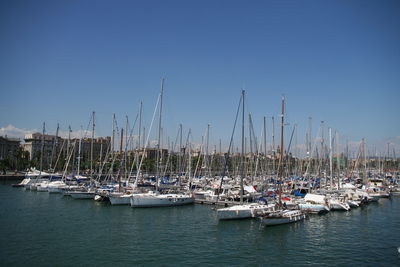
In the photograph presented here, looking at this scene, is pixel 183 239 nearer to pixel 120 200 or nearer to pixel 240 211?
pixel 240 211

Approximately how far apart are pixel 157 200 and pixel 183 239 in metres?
19.0

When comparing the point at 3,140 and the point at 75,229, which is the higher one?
the point at 3,140

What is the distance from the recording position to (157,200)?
4794cm

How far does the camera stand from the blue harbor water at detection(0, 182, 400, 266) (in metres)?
23.9

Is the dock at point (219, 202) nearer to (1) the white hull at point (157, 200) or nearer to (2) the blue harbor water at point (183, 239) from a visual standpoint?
(1) the white hull at point (157, 200)

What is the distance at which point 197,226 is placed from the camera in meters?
35.4

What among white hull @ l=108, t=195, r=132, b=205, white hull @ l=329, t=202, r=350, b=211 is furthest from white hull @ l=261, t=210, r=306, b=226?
white hull @ l=108, t=195, r=132, b=205

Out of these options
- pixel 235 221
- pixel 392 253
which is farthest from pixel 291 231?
pixel 392 253

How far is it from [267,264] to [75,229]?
821 inches

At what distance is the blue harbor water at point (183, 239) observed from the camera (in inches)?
941

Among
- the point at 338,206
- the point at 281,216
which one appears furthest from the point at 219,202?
the point at 338,206

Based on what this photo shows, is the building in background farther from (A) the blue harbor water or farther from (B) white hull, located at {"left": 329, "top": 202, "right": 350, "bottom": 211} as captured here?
(B) white hull, located at {"left": 329, "top": 202, "right": 350, "bottom": 211}

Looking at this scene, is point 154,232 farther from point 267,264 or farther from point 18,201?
point 18,201

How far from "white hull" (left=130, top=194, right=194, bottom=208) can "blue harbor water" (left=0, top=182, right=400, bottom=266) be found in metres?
2.14
